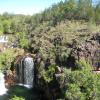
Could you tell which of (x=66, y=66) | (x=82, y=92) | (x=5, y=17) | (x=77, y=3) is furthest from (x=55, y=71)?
(x=5, y=17)

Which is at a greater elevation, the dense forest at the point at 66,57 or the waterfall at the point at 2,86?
the dense forest at the point at 66,57

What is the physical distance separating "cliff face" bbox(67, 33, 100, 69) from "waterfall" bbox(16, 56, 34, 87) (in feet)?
19.4

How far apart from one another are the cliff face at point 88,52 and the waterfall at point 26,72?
5.92 m

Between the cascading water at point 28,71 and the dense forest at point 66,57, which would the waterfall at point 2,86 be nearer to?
the dense forest at point 66,57

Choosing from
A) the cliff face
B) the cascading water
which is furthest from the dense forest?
the cascading water

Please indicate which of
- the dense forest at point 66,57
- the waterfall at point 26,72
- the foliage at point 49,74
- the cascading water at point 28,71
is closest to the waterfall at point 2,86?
the dense forest at point 66,57

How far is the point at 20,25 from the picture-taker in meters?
49.2

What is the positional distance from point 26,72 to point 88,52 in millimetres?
8441

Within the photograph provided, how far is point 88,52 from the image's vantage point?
82.8ft

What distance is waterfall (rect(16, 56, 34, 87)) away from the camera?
30.0 metres

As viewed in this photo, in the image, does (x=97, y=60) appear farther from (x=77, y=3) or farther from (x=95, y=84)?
(x=77, y=3)

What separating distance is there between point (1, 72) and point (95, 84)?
15.4m

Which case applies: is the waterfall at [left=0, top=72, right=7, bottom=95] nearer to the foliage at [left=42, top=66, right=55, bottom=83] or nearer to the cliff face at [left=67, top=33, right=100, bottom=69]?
the foliage at [left=42, top=66, right=55, bottom=83]

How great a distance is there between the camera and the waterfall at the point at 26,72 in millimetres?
29969
